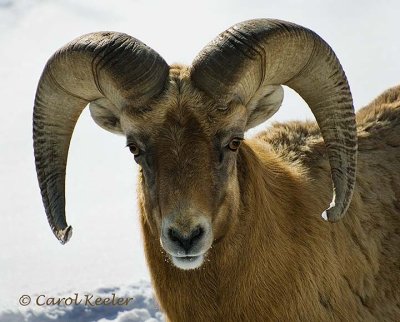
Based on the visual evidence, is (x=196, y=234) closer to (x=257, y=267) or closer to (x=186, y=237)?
(x=186, y=237)

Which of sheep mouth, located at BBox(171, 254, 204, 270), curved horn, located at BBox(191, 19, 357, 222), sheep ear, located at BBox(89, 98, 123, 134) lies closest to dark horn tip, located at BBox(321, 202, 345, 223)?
curved horn, located at BBox(191, 19, 357, 222)

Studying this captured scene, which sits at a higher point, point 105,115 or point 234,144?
point 234,144

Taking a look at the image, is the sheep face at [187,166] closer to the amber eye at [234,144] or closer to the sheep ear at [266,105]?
the amber eye at [234,144]

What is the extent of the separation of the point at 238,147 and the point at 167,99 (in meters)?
0.85

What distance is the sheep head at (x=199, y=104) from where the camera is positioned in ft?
26.2

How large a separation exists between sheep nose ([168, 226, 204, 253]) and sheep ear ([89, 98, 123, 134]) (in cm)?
192

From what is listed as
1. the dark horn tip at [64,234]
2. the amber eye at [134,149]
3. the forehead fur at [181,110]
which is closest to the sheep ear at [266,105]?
the forehead fur at [181,110]

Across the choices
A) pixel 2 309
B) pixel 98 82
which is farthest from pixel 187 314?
pixel 2 309

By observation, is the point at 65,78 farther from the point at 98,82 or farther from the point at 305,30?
the point at 305,30

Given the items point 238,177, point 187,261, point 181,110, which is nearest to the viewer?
point 187,261

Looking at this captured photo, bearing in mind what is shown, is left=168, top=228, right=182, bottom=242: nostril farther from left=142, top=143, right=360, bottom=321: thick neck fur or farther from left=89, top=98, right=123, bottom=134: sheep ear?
left=89, top=98, right=123, bottom=134: sheep ear

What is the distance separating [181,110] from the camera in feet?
27.5

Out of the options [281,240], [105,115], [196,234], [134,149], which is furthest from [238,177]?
[105,115]

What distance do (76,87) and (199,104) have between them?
4.98 feet
